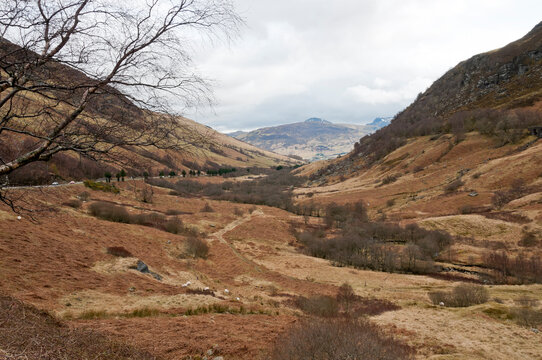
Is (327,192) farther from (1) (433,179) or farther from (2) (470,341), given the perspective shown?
(2) (470,341)

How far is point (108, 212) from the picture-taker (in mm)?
35562

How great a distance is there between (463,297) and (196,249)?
87.5ft

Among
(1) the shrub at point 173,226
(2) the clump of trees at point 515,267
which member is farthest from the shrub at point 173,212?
(2) the clump of trees at point 515,267

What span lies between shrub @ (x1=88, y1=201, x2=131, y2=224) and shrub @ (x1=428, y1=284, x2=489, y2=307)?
124 feet

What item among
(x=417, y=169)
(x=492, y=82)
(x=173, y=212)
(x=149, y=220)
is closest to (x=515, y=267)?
(x=149, y=220)

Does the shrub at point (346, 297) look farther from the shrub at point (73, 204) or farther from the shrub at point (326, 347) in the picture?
the shrub at point (73, 204)

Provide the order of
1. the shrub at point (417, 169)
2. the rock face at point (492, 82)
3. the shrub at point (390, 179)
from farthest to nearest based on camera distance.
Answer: the rock face at point (492, 82) → the shrub at point (390, 179) → the shrub at point (417, 169)

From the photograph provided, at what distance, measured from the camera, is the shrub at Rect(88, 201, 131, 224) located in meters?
35.0

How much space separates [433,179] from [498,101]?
60165 millimetres

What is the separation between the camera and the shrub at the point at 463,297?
18.9 meters

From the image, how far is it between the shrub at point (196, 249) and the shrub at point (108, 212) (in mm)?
11172

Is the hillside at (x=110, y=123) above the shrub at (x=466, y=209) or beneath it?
above

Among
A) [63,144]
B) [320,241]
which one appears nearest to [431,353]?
[63,144]

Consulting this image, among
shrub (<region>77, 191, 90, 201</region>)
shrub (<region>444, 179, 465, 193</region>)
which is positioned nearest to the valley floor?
shrub (<region>77, 191, 90, 201</region>)
